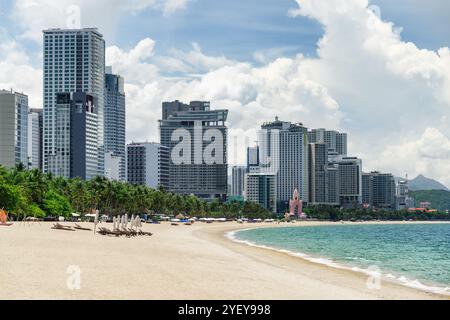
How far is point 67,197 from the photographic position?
12625 cm

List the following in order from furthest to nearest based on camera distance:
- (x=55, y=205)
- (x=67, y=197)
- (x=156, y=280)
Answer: (x=67, y=197)
(x=55, y=205)
(x=156, y=280)

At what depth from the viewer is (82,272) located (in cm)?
2872

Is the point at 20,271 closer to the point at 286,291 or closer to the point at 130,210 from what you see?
the point at 286,291

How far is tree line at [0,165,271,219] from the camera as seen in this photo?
92062 mm

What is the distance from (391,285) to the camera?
35000 millimetres

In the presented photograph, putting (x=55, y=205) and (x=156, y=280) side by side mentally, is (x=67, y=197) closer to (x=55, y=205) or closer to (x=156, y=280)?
(x=55, y=205)

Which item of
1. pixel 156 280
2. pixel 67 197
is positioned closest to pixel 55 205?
pixel 67 197

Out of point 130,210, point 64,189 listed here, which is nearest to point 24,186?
point 64,189

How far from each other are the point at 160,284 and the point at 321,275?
47.4 ft

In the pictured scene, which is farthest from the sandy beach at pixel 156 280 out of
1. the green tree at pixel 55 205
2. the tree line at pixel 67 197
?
the green tree at pixel 55 205

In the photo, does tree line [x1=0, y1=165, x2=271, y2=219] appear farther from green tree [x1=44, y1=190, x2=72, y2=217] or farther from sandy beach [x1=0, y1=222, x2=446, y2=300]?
sandy beach [x1=0, y1=222, x2=446, y2=300]
